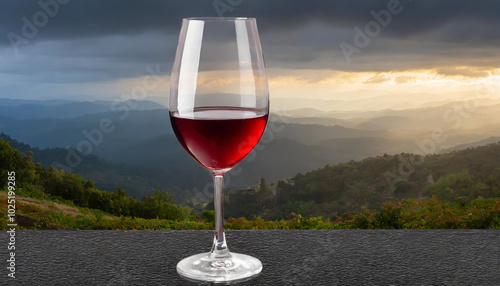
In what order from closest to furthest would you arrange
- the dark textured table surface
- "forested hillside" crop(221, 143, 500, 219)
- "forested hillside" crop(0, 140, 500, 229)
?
the dark textured table surface, "forested hillside" crop(0, 140, 500, 229), "forested hillside" crop(221, 143, 500, 219)

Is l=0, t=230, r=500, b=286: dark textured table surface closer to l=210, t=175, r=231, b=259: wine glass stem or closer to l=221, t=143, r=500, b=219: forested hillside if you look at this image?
l=210, t=175, r=231, b=259: wine glass stem

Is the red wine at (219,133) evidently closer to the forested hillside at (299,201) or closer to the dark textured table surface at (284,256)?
the dark textured table surface at (284,256)

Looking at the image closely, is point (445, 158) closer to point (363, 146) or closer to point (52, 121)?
point (363, 146)

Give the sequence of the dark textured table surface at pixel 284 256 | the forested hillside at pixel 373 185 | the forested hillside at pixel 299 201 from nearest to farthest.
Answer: the dark textured table surface at pixel 284 256
the forested hillside at pixel 299 201
the forested hillside at pixel 373 185

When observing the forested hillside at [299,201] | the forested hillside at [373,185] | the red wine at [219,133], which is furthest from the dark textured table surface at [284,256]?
the forested hillside at [373,185]

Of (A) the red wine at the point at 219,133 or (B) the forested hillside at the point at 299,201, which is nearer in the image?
(A) the red wine at the point at 219,133

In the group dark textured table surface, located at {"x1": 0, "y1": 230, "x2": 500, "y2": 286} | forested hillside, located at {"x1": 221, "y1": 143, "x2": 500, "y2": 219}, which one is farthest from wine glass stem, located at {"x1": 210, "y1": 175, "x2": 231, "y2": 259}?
forested hillside, located at {"x1": 221, "y1": 143, "x2": 500, "y2": 219}

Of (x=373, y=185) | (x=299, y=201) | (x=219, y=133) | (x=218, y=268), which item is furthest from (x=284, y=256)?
(x=373, y=185)

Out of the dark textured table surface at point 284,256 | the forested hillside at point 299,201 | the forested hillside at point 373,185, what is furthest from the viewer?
the forested hillside at point 373,185
